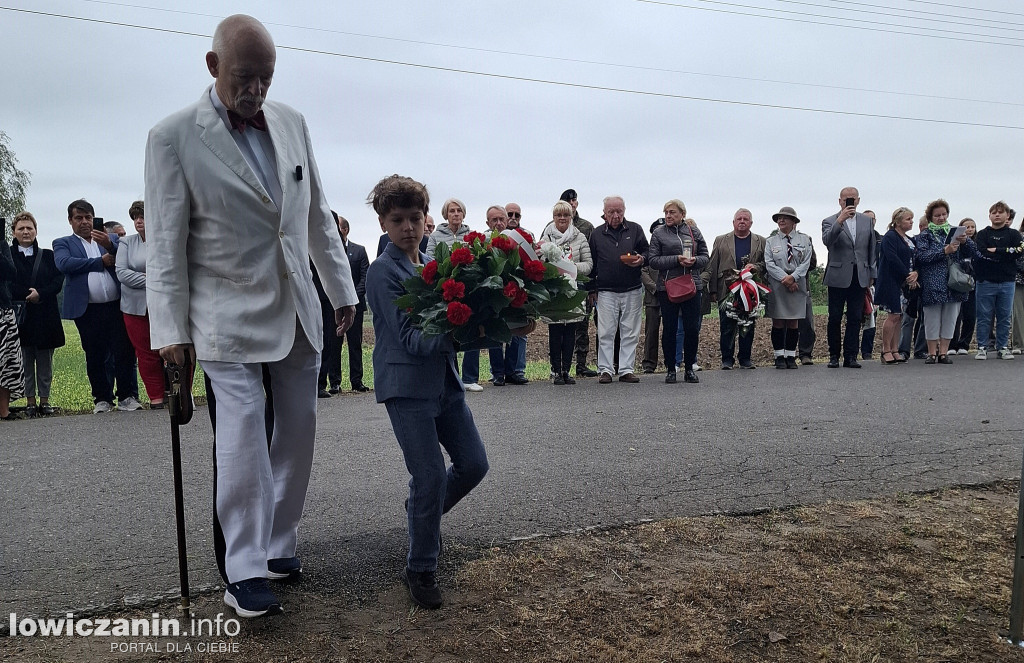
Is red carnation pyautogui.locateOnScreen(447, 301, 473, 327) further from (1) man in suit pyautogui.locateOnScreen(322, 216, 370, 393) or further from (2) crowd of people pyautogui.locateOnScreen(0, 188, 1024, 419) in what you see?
(1) man in suit pyautogui.locateOnScreen(322, 216, 370, 393)

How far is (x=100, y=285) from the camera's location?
370 inches

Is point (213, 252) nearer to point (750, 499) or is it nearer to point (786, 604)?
point (786, 604)

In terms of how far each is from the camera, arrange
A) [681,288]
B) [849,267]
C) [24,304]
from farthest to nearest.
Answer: [849,267]
[681,288]
[24,304]

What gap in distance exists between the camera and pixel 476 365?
10.9 meters

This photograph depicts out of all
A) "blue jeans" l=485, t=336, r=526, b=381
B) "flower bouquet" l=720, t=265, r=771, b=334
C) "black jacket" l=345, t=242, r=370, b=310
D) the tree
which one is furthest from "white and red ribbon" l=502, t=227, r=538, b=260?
the tree

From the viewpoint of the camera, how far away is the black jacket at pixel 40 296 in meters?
9.38

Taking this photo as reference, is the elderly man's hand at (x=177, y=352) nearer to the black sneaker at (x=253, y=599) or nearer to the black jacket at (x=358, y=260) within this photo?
the black sneaker at (x=253, y=599)

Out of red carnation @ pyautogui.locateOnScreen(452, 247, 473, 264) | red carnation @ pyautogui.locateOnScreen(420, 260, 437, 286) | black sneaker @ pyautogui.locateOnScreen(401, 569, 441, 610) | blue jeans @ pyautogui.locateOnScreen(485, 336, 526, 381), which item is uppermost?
red carnation @ pyautogui.locateOnScreen(452, 247, 473, 264)

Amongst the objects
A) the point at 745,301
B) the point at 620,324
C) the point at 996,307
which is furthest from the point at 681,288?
the point at 996,307

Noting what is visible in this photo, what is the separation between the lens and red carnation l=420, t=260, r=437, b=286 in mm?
3648

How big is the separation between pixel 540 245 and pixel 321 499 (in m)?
2.55

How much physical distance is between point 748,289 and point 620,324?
8.41 ft

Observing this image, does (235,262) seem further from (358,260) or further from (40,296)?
(358,260)

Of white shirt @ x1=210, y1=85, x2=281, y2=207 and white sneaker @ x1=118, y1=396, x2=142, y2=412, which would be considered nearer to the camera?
white shirt @ x1=210, y1=85, x2=281, y2=207
